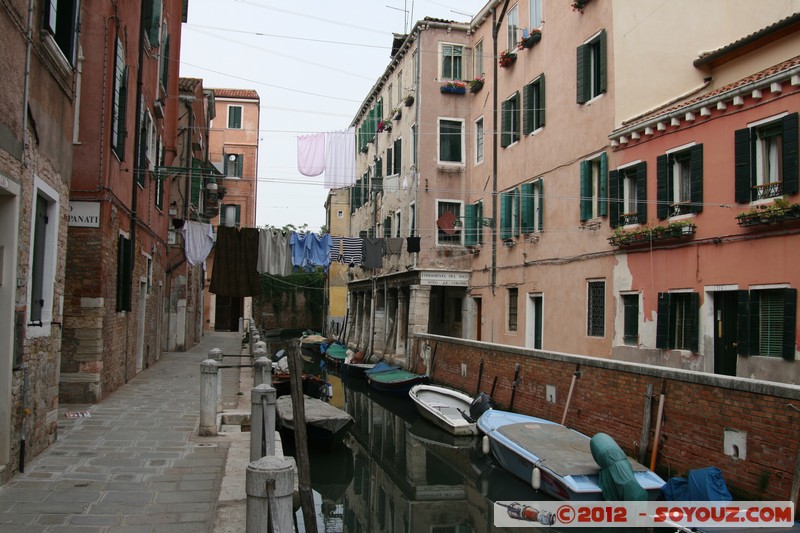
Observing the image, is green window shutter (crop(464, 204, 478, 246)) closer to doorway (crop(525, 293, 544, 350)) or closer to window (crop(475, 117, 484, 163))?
window (crop(475, 117, 484, 163))

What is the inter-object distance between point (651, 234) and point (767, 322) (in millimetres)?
2657

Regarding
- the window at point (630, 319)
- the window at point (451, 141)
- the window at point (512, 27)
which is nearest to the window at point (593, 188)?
the window at point (630, 319)

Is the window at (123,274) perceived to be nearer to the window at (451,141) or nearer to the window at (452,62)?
the window at (451,141)

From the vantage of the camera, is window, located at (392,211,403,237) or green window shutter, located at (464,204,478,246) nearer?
green window shutter, located at (464,204,478,246)

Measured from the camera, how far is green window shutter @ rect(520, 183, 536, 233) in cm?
1773

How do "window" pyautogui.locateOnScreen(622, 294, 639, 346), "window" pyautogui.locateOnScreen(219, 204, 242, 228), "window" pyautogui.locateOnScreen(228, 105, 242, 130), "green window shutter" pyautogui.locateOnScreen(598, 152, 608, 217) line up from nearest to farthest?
1. "window" pyautogui.locateOnScreen(622, 294, 639, 346)
2. "green window shutter" pyautogui.locateOnScreen(598, 152, 608, 217)
3. "window" pyautogui.locateOnScreen(219, 204, 242, 228)
4. "window" pyautogui.locateOnScreen(228, 105, 242, 130)

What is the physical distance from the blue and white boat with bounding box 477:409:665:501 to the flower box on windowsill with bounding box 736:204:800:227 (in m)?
4.15

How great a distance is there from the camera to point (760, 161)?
10844 millimetres

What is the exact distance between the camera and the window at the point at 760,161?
415 inches

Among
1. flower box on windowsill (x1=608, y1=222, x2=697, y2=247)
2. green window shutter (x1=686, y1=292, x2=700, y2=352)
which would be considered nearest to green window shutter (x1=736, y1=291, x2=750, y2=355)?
green window shutter (x1=686, y1=292, x2=700, y2=352)

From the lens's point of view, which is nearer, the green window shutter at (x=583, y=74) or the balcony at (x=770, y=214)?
the balcony at (x=770, y=214)

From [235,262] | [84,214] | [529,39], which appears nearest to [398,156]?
[529,39]

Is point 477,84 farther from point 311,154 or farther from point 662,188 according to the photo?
point 662,188

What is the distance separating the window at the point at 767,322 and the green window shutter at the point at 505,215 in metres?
8.69
